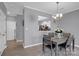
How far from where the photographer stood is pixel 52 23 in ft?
22.2

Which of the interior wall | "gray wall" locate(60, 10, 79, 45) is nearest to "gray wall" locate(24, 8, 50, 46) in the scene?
"gray wall" locate(60, 10, 79, 45)

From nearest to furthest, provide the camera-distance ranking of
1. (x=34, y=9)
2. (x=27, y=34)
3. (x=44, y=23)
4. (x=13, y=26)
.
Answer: (x=27, y=34)
(x=34, y=9)
(x=44, y=23)
(x=13, y=26)

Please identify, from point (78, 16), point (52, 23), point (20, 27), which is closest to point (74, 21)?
point (78, 16)

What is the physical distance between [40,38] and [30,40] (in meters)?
1.00

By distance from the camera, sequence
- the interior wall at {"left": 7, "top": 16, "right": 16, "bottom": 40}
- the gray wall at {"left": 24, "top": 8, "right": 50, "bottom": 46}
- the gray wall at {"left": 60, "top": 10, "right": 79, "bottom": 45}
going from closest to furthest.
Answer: the gray wall at {"left": 24, "top": 8, "right": 50, "bottom": 46}
the gray wall at {"left": 60, "top": 10, "right": 79, "bottom": 45}
the interior wall at {"left": 7, "top": 16, "right": 16, "bottom": 40}

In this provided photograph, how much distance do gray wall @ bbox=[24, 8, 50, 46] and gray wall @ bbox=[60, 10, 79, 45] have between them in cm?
200

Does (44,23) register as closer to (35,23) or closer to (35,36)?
(35,23)

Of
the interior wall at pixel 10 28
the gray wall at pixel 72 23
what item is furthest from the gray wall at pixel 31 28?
the interior wall at pixel 10 28

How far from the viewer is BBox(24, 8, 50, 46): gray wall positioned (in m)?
4.81

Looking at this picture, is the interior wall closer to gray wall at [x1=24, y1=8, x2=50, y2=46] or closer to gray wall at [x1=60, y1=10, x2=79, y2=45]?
gray wall at [x1=24, y1=8, x2=50, y2=46]

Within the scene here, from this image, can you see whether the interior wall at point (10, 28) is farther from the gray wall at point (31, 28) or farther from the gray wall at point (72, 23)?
the gray wall at point (72, 23)

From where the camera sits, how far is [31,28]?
16.8ft

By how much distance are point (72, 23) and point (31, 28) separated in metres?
2.84

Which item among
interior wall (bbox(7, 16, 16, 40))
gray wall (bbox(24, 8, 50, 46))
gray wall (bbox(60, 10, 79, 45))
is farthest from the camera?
interior wall (bbox(7, 16, 16, 40))
